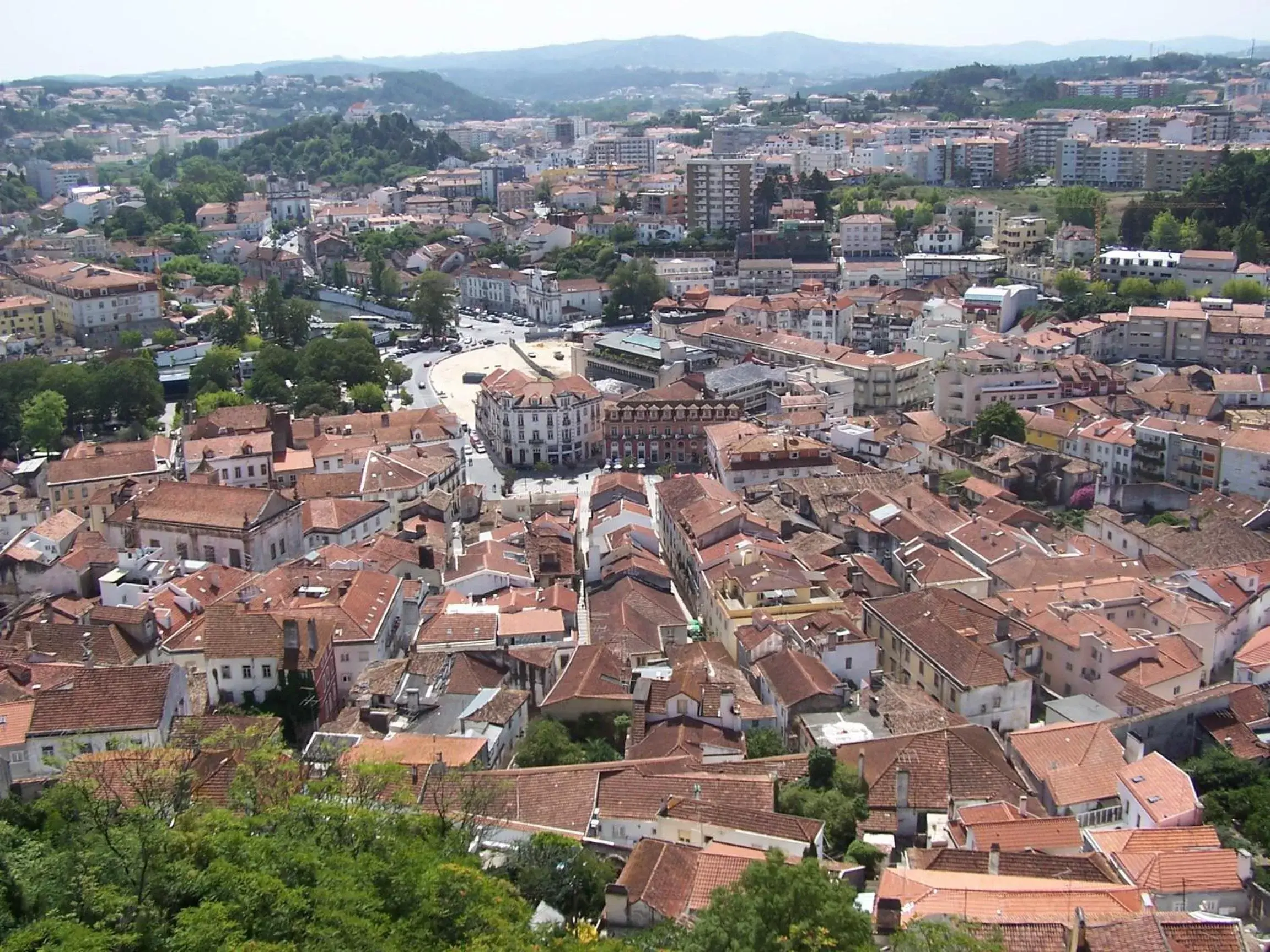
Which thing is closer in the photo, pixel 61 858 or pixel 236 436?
pixel 61 858

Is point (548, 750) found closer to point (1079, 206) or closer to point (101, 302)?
point (101, 302)

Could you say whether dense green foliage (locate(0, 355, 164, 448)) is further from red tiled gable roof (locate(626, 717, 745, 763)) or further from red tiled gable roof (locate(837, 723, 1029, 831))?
red tiled gable roof (locate(837, 723, 1029, 831))

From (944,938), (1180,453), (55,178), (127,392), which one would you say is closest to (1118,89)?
(55,178)

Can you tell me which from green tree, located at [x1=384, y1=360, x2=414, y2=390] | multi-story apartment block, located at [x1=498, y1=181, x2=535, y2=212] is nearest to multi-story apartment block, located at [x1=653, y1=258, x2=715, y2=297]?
green tree, located at [x1=384, y1=360, x2=414, y2=390]

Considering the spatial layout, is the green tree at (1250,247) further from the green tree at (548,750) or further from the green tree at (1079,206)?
the green tree at (548,750)

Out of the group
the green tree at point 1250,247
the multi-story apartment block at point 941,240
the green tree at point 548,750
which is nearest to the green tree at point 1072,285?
the green tree at point 1250,247

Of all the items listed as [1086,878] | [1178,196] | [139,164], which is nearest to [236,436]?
[1086,878]

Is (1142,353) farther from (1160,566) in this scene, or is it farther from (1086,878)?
(1086,878)
